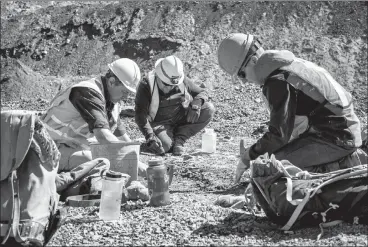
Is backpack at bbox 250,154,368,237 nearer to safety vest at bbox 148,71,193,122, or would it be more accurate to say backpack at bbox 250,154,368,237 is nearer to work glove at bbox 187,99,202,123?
safety vest at bbox 148,71,193,122

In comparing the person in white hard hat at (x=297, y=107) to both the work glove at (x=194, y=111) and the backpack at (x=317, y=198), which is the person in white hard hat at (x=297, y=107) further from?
the work glove at (x=194, y=111)

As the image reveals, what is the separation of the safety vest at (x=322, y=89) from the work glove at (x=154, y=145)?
126 inches

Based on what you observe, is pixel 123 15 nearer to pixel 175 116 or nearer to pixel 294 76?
pixel 175 116

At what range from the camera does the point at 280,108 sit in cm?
493

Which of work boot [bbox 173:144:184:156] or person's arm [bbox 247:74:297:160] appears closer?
person's arm [bbox 247:74:297:160]

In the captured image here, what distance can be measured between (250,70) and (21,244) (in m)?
2.45

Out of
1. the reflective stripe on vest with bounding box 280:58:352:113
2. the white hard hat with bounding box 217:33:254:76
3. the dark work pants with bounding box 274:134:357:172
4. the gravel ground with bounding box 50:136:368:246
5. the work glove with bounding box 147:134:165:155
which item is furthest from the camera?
the work glove with bounding box 147:134:165:155

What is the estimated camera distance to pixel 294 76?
16.5 feet

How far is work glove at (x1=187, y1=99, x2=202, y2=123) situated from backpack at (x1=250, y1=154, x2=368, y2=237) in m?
4.34

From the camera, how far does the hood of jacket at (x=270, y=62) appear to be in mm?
5055

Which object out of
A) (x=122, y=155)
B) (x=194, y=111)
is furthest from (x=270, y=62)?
(x=194, y=111)

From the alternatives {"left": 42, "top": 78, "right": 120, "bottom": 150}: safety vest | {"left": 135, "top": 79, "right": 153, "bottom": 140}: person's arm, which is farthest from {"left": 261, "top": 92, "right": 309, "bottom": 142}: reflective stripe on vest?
{"left": 135, "top": 79, "right": 153, "bottom": 140}: person's arm

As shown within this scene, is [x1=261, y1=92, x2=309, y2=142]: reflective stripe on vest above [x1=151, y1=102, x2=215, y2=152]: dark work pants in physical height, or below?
above

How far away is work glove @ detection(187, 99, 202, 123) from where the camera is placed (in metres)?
8.64
